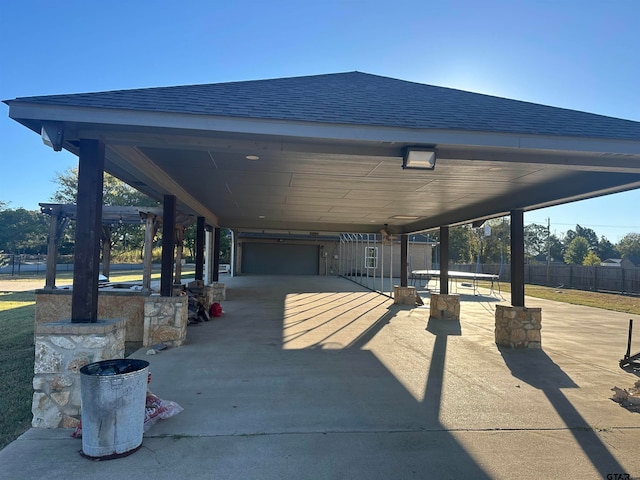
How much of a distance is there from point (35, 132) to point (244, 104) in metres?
2.10

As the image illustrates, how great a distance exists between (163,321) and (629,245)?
289 ft

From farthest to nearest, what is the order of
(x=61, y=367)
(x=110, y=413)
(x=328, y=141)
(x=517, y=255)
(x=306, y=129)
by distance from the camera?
(x=517, y=255)
(x=328, y=141)
(x=306, y=129)
(x=61, y=367)
(x=110, y=413)

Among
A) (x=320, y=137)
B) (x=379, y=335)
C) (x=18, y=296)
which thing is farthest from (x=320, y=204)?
(x=18, y=296)

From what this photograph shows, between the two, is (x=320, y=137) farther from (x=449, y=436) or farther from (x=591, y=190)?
(x=591, y=190)

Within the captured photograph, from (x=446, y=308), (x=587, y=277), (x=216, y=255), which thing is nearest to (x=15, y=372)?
(x=216, y=255)

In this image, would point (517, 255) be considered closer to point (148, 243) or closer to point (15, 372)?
point (148, 243)

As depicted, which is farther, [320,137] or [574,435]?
[320,137]

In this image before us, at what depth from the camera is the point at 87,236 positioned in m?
4.04

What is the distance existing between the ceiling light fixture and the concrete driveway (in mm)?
2677

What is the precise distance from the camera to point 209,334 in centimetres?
816

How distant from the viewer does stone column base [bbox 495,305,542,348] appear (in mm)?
7605

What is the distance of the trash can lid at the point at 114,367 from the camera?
3.27m

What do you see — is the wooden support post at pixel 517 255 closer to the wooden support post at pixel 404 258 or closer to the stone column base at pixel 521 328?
the stone column base at pixel 521 328

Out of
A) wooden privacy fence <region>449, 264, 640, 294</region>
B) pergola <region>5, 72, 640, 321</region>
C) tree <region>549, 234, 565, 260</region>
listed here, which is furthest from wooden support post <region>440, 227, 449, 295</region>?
tree <region>549, 234, 565, 260</region>
